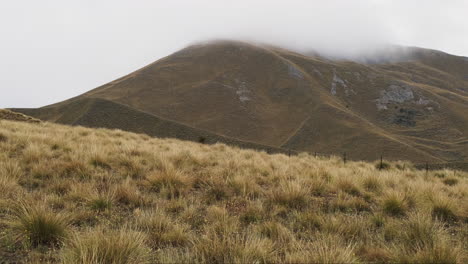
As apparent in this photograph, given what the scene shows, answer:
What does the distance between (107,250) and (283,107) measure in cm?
11517

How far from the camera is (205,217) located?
14.4 ft

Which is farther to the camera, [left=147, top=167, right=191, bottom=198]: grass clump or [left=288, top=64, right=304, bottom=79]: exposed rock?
[left=288, top=64, right=304, bottom=79]: exposed rock

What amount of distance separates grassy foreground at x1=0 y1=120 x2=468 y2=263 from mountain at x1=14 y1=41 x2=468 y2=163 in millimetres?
61827

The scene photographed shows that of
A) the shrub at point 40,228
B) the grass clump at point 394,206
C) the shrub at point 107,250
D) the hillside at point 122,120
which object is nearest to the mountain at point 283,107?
the hillside at point 122,120

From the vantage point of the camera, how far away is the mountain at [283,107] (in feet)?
262

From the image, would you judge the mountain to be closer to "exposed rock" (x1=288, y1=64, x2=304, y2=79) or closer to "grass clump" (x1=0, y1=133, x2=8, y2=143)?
"exposed rock" (x1=288, y1=64, x2=304, y2=79)

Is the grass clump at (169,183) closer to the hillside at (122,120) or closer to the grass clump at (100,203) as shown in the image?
the grass clump at (100,203)

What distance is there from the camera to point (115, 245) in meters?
2.84

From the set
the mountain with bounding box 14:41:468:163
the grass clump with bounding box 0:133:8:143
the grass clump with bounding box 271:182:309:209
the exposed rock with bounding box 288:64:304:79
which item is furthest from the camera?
the exposed rock with bounding box 288:64:304:79

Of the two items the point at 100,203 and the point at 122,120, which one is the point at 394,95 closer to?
the point at 122,120

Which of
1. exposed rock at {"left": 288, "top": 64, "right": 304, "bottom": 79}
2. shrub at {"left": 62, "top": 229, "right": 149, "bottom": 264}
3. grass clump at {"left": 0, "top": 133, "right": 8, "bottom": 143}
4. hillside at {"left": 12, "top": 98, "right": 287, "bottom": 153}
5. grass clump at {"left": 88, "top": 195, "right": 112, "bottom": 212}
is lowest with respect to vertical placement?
hillside at {"left": 12, "top": 98, "right": 287, "bottom": 153}

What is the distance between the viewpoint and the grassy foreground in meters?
2.97

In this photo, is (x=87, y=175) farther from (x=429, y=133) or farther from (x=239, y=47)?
(x=239, y=47)

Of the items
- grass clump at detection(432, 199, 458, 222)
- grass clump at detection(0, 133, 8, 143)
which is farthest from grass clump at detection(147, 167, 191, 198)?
grass clump at detection(0, 133, 8, 143)
